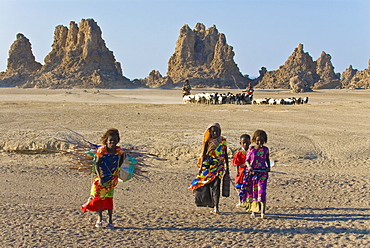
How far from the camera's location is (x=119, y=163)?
5645 millimetres

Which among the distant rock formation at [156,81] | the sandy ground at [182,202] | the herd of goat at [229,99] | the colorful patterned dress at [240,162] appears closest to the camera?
the sandy ground at [182,202]

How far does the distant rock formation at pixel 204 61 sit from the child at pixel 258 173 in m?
83.0

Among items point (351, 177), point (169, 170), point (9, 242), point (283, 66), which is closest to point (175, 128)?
point (169, 170)

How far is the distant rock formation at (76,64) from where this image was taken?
77.7m

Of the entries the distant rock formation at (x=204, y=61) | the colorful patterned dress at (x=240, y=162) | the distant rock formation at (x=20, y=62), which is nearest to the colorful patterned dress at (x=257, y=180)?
the colorful patterned dress at (x=240, y=162)

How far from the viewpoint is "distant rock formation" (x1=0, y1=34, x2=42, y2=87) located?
88.1 meters

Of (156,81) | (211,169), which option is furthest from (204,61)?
(211,169)

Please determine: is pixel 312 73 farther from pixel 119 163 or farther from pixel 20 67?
pixel 119 163

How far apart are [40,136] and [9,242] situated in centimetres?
745

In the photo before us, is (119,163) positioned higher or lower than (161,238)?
higher

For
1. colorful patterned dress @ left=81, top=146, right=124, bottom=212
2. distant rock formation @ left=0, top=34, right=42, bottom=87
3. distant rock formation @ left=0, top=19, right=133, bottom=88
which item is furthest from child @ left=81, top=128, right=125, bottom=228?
distant rock formation @ left=0, top=34, right=42, bottom=87

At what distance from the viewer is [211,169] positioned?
6.16m

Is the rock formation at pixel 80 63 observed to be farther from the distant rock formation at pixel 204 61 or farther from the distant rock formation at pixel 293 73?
the distant rock formation at pixel 293 73

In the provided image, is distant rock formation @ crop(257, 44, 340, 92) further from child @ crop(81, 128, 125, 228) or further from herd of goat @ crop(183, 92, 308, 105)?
child @ crop(81, 128, 125, 228)
